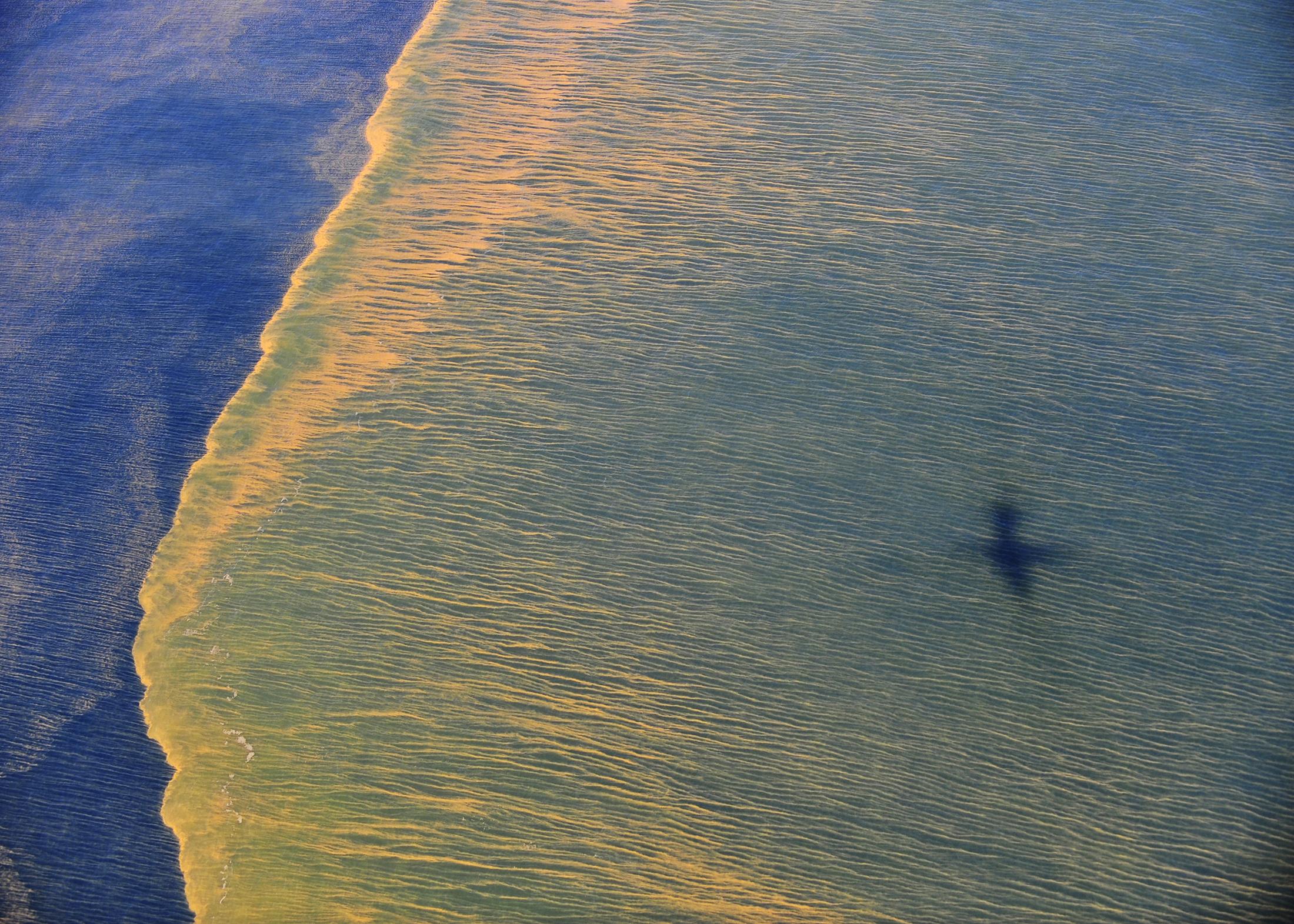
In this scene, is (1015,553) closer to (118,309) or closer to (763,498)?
(763,498)

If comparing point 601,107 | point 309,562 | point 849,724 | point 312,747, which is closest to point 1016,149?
point 601,107

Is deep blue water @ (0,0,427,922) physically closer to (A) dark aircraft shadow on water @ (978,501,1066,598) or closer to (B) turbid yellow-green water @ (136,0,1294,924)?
(B) turbid yellow-green water @ (136,0,1294,924)

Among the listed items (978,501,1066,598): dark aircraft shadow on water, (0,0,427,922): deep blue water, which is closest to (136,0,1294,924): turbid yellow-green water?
(978,501,1066,598): dark aircraft shadow on water

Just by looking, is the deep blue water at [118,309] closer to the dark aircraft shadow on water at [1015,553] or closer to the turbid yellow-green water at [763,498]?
the turbid yellow-green water at [763,498]

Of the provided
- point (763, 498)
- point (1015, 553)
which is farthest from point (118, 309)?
point (1015, 553)

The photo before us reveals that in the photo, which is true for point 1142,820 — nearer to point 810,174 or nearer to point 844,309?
point 844,309

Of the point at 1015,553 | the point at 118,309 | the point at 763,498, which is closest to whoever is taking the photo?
the point at 1015,553
